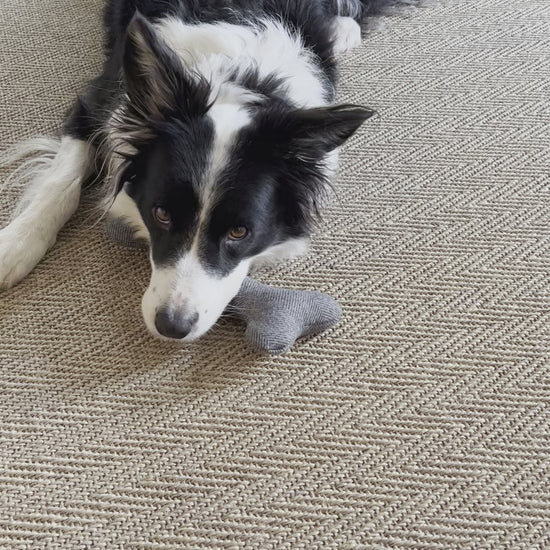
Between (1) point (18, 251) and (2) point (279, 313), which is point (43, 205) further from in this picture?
(2) point (279, 313)

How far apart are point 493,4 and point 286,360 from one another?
2.16 metres

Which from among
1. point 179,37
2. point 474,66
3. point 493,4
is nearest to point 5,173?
point 179,37

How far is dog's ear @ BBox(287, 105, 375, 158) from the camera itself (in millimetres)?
1604

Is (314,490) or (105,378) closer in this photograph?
(314,490)

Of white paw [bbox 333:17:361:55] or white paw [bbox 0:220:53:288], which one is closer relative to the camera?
white paw [bbox 0:220:53:288]

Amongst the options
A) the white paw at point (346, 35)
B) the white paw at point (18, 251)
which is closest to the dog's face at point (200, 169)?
the white paw at point (18, 251)

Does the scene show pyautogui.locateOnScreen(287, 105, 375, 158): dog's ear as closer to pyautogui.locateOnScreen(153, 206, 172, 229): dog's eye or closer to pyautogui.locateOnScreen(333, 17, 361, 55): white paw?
pyautogui.locateOnScreen(153, 206, 172, 229): dog's eye

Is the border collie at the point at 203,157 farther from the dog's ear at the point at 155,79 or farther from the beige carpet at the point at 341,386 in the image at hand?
the beige carpet at the point at 341,386

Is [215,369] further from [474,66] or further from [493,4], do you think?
[493,4]

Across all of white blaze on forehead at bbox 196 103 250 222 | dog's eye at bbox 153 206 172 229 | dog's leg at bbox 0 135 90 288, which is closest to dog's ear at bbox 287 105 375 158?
white blaze on forehead at bbox 196 103 250 222

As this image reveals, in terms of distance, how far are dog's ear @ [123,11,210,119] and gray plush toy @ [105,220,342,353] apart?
0.53m

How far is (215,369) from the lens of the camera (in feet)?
6.12

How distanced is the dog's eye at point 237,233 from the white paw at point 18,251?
65 centimetres

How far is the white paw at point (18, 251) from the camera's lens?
6.51 feet
